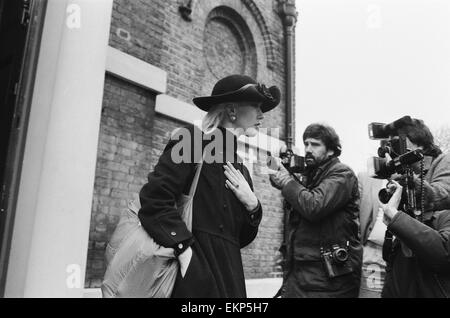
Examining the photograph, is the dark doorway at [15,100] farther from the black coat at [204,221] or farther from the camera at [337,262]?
the camera at [337,262]

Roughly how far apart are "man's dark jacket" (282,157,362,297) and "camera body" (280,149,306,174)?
157 mm

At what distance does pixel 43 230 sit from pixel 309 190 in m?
1.58

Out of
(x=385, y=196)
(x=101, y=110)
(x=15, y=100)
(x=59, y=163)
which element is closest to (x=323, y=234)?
(x=385, y=196)

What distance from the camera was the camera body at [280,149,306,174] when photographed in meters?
2.73

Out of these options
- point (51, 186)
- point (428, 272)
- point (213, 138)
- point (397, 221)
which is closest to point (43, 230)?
point (51, 186)

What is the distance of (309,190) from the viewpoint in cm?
259

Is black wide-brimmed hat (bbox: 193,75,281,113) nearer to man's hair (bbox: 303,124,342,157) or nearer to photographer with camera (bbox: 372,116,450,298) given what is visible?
man's hair (bbox: 303,124,342,157)

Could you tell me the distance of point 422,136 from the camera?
7.93 feet

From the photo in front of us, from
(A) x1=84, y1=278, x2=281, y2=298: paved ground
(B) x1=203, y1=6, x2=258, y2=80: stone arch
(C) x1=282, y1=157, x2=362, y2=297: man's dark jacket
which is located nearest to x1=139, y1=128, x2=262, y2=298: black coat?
(C) x1=282, y1=157, x2=362, y2=297: man's dark jacket

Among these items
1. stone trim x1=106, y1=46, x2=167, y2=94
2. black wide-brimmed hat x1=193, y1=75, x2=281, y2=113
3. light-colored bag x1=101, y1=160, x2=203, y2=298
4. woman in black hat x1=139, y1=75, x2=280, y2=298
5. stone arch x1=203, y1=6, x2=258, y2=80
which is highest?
stone arch x1=203, y1=6, x2=258, y2=80

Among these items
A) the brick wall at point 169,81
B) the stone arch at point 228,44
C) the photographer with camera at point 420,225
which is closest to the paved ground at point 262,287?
the brick wall at point 169,81

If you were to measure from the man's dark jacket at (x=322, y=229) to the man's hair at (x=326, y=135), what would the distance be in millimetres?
195
